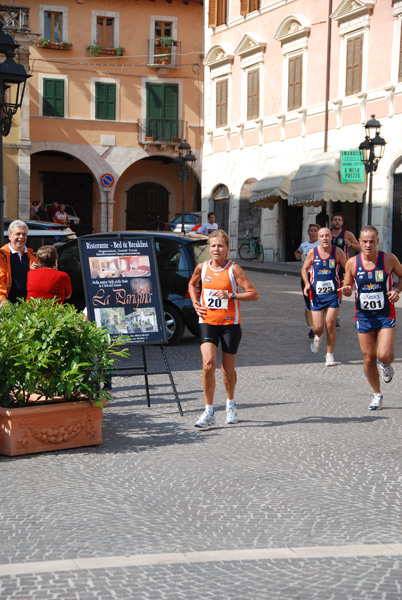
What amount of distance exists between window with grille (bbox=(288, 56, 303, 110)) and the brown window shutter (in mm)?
6376

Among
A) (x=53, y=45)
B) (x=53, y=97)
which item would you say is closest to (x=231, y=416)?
(x=53, y=97)

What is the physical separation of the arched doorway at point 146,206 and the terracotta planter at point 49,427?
140 feet

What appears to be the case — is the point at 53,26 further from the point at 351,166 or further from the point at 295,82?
the point at 351,166

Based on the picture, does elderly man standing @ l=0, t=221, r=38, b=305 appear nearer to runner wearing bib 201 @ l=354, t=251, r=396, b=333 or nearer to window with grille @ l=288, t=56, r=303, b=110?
runner wearing bib 201 @ l=354, t=251, r=396, b=333

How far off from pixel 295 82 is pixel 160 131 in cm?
1521

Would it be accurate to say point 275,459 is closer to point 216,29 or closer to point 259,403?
point 259,403

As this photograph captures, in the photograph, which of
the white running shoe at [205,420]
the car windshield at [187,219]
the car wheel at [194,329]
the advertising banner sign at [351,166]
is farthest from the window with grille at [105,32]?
the white running shoe at [205,420]

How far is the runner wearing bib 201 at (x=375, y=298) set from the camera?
9.26 m

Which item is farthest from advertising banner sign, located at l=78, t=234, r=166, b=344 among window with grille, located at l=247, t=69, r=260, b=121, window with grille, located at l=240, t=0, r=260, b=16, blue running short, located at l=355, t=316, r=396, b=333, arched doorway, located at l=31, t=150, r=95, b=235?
arched doorway, located at l=31, t=150, r=95, b=235

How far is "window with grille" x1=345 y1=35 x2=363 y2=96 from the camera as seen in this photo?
2989 centimetres

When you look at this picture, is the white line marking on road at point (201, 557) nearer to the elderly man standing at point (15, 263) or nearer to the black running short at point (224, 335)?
the black running short at point (224, 335)

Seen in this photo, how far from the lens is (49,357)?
7316 mm

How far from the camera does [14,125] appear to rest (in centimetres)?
3950

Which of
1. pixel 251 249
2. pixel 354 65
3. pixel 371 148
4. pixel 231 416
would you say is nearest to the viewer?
pixel 231 416
